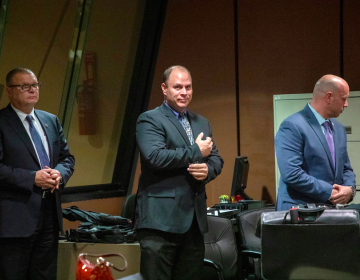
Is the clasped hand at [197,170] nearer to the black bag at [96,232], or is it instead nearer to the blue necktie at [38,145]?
the blue necktie at [38,145]

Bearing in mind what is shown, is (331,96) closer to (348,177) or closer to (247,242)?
(348,177)

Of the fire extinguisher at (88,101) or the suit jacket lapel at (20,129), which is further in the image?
the fire extinguisher at (88,101)

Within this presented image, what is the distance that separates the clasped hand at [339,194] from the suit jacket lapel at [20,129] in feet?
5.60

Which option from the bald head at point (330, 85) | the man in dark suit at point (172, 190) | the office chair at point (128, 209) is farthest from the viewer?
the office chair at point (128, 209)

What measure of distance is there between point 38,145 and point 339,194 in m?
1.76

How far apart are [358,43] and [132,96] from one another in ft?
8.27

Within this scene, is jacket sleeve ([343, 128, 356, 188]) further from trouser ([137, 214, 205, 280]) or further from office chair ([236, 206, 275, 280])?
trouser ([137, 214, 205, 280])

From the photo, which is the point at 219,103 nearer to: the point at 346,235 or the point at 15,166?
the point at 15,166

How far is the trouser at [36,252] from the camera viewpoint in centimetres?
249

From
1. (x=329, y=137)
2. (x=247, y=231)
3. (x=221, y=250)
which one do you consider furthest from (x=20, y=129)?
(x=329, y=137)

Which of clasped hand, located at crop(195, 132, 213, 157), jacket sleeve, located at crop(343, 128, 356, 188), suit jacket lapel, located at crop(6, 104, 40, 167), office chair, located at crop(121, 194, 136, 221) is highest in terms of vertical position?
suit jacket lapel, located at crop(6, 104, 40, 167)

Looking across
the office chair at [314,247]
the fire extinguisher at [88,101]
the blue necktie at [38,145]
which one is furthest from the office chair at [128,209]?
the office chair at [314,247]

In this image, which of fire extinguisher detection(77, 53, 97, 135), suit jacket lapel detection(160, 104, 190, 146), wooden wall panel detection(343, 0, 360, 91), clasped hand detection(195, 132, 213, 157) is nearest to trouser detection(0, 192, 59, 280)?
suit jacket lapel detection(160, 104, 190, 146)

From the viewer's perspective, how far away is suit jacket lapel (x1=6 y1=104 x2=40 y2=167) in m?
2.60
